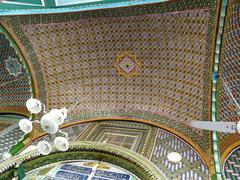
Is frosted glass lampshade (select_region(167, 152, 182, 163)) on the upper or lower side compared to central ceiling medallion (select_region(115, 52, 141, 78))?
lower

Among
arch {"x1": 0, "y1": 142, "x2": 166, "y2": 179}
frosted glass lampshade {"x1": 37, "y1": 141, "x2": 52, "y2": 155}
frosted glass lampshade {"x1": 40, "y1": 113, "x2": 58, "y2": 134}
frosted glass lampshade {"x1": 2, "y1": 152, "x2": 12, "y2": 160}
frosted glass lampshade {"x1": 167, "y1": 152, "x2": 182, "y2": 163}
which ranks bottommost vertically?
frosted glass lampshade {"x1": 37, "y1": 141, "x2": 52, "y2": 155}

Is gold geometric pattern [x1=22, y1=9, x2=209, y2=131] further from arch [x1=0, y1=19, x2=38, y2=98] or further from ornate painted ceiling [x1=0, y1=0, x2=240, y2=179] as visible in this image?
arch [x1=0, y1=19, x2=38, y2=98]

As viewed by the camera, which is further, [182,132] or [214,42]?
[182,132]

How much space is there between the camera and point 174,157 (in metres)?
4.83

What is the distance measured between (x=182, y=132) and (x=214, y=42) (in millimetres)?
2366

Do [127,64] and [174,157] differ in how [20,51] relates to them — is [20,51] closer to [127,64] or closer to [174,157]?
[127,64]

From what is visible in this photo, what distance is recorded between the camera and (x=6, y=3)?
182 inches

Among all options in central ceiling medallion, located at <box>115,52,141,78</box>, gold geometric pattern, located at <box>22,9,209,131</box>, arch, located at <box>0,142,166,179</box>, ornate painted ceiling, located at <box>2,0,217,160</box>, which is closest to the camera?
arch, located at <box>0,142,166,179</box>

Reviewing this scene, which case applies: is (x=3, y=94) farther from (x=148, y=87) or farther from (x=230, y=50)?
(x=230, y=50)

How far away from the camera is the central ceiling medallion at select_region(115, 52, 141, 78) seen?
19.5ft

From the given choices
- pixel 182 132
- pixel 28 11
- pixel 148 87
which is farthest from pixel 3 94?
pixel 182 132

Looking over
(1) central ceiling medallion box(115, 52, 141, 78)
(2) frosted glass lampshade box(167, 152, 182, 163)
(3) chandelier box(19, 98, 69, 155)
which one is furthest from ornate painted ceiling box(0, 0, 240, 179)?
(3) chandelier box(19, 98, 69, 155)

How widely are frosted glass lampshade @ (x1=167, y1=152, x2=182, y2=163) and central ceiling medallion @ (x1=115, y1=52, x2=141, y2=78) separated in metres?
2.33

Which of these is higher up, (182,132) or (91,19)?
(91,19)
